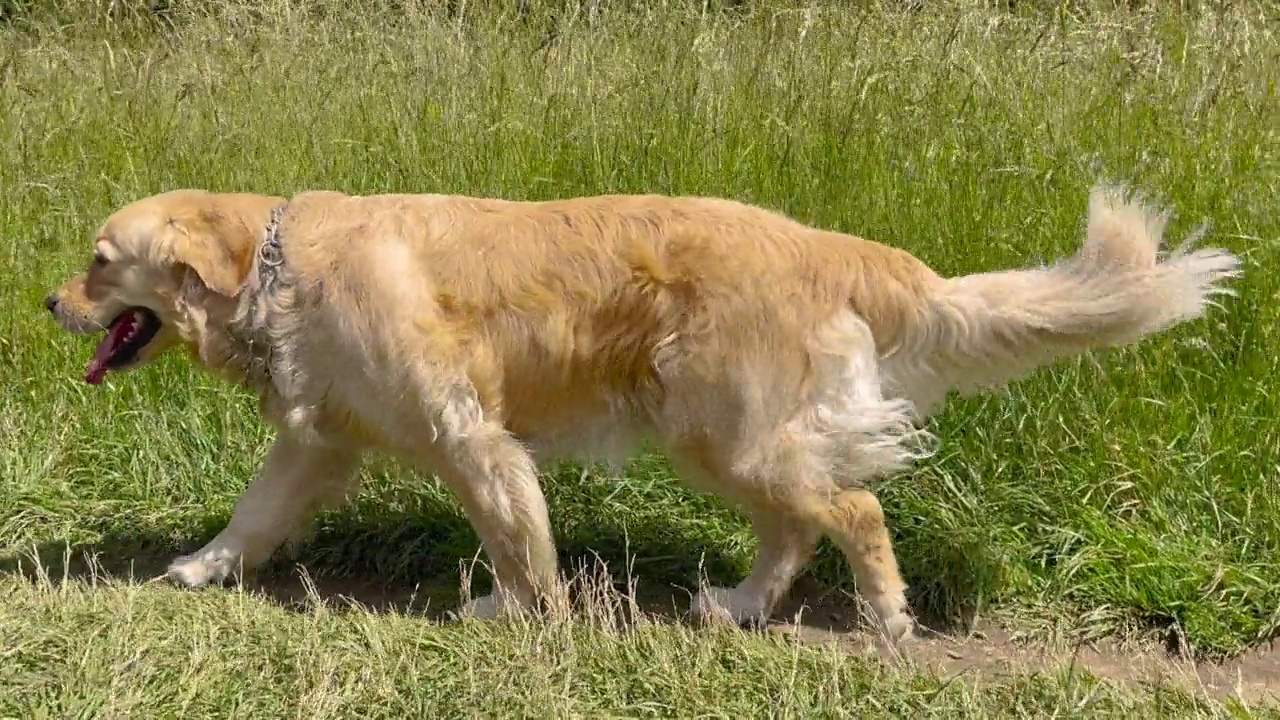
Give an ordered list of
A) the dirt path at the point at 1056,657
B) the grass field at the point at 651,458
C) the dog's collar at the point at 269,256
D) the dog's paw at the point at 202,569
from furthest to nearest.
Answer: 1. the dog's paw at the point at 202,569
2. the dog's collar at the point at 269,256
3. the dirt path at the point at 1056,657
4. the grass field at the point at 651,458

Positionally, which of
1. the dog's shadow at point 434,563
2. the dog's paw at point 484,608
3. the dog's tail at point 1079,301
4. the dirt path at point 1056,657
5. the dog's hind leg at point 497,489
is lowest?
the dog's shadow at point 434,563

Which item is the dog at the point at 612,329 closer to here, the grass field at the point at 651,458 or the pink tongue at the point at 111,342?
the pink tongue at the point at 111,342

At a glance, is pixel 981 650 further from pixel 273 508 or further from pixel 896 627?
pixel 273 508

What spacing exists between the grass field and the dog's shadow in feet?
0.04

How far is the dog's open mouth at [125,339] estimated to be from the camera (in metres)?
3.54

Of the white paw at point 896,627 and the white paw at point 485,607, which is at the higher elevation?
the white paw at point 896,627

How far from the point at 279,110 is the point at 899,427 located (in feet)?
12.2

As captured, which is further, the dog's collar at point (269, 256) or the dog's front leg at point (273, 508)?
the dog's front leg at point (273, 508)

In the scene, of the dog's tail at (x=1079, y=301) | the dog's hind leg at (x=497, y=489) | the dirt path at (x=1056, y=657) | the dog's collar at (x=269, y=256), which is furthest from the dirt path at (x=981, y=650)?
the dog's collar at (x=269, y=256)

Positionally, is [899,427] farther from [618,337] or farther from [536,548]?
[536,548]

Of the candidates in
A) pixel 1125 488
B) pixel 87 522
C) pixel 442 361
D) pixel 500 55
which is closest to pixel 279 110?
pixel 500 55

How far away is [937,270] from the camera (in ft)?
14.2

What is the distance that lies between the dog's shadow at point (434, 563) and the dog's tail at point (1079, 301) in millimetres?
821

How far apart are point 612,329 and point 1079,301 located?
Result: 51.9 inches
